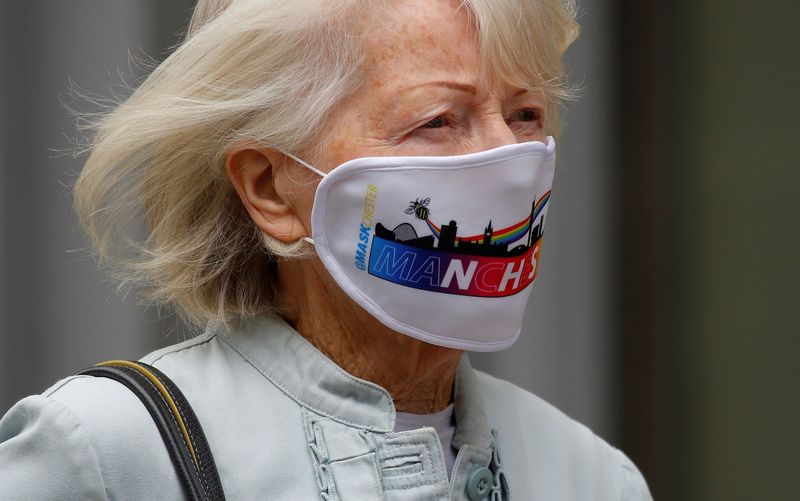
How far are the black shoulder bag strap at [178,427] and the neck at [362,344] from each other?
1.01 feet

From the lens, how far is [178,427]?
1.83 m

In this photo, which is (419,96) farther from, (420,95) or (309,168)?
(309,168)

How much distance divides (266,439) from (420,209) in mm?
470

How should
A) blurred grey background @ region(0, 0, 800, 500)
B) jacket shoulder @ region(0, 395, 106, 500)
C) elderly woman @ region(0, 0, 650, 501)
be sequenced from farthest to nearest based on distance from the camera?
blurred grey background @ region(0, 0, 800, 500) → elderly woman @ region(0, 0, 650, 501) → jacket shoulder @ region(0, 395, 106, 500)

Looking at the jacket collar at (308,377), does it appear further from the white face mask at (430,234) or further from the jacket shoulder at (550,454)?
the jacket shoulder at (550,454)

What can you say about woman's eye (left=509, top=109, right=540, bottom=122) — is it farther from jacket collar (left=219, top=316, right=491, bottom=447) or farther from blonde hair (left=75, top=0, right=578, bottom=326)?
jacket collar (left=219, top=316, right=491, bottom=447)

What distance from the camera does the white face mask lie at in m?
1.91

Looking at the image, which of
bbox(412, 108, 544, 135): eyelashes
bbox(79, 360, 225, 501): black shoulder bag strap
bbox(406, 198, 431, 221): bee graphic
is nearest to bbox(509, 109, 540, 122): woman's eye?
bbox(412, 108, 544, 135): eyelashes

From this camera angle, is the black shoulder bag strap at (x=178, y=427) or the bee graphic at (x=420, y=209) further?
Result: the bee graphic at (x=420, y=209)

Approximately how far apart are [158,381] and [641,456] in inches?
120

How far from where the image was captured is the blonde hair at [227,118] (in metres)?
1.97

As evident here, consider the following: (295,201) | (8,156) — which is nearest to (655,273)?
(8,156)

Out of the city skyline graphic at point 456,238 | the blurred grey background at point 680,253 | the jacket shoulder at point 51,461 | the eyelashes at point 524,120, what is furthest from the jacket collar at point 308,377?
the blurred grey background at point 680,253

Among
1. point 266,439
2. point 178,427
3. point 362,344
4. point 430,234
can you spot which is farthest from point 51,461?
point 430,234
